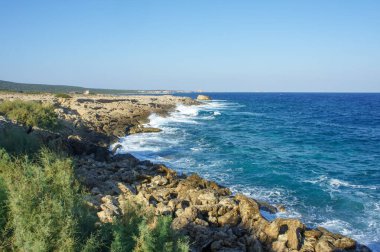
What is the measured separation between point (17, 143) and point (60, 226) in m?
10.1

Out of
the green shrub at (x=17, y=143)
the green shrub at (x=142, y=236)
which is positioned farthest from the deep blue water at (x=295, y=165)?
the green shrub at (x=17, y=143)

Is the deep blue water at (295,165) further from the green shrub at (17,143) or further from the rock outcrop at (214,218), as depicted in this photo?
the green shrub at (17,143)

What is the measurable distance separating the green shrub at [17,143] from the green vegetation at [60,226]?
7.40m

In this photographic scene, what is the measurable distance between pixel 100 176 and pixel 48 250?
35.0 feet

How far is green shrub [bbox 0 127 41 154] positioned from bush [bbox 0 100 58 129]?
9241 mm

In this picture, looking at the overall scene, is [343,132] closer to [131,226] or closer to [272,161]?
[272,161]

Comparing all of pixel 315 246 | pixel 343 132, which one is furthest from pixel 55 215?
pixel 343 132

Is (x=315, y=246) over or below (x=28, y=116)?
below

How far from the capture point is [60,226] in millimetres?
6352

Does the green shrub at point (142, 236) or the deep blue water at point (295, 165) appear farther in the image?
the deep blue water at point (295, 165)

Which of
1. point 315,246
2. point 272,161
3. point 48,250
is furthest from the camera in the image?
point 272,161

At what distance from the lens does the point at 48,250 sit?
6.00 meters

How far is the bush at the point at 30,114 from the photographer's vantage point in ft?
82.2

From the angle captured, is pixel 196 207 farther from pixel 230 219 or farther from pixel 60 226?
pixel 60 226
